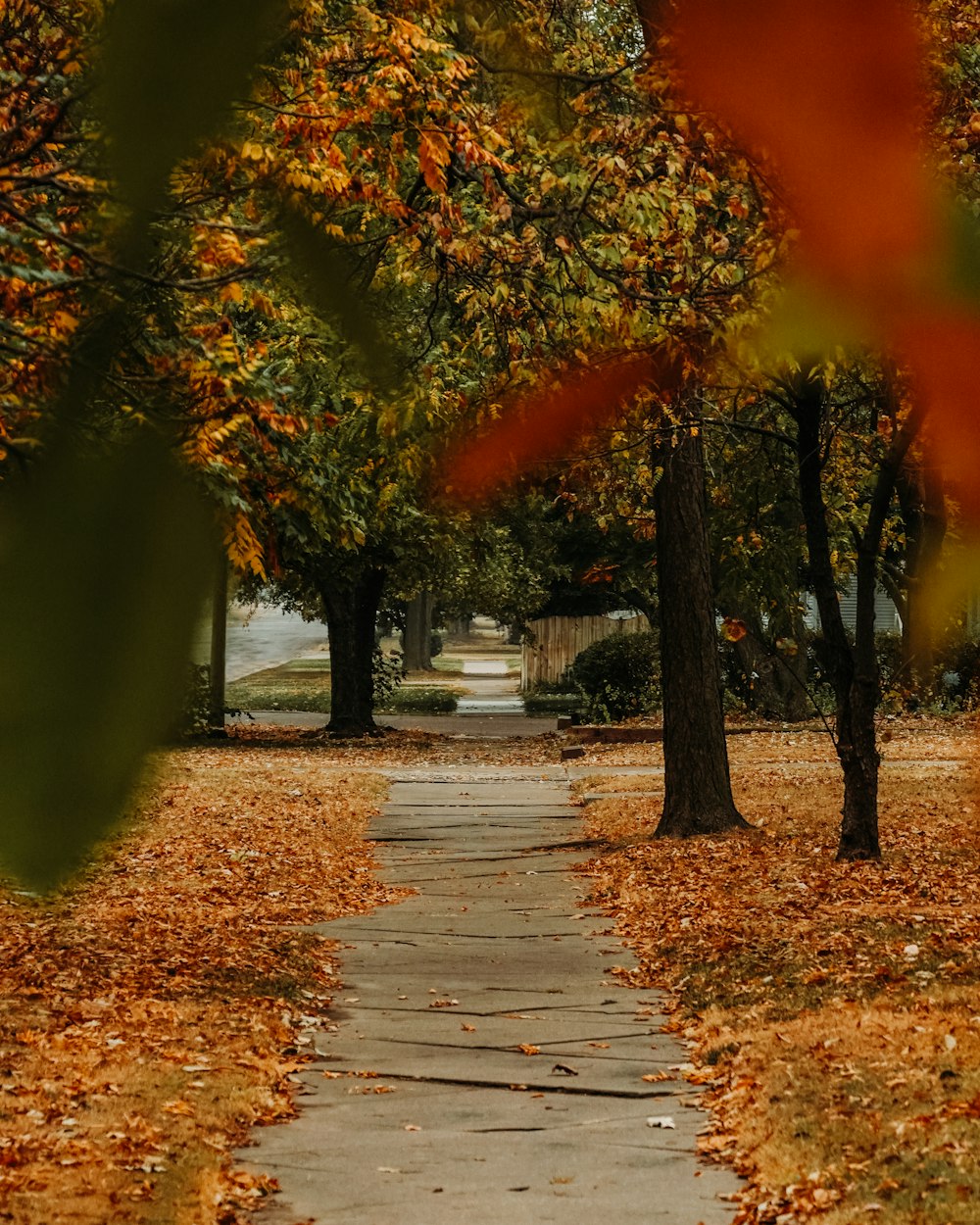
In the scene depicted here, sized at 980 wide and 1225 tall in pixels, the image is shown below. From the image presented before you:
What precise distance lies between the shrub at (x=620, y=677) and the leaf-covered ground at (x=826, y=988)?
1150cm

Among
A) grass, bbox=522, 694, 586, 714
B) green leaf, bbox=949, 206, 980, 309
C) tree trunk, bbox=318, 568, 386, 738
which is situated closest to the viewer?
green leaf, bbox=949, 206, 980, 309

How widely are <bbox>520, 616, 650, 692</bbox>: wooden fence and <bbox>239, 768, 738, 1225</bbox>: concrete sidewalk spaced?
2498cm

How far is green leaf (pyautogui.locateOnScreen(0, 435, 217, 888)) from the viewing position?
0.41 meters

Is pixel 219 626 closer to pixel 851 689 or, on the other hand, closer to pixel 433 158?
pixel 433 158

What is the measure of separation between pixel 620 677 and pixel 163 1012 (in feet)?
62.2

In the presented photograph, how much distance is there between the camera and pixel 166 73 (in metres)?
0.40

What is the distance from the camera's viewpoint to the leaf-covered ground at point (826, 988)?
14.1 ft

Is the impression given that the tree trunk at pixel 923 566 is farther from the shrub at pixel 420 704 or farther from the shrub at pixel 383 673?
the shrub at pixel 420 704

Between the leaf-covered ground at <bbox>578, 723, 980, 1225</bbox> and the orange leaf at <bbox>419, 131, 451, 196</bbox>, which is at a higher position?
the orange leaf at <bbox>419, 131, 451, 196</bbox>

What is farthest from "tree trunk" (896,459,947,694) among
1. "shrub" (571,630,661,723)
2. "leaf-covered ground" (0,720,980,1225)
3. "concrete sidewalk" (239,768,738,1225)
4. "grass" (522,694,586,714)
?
"grass" (522,694,586,714)

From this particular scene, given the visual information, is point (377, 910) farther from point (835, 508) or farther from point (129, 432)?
point (129, 432)

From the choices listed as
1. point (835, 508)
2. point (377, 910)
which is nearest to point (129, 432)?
point (377, 910)

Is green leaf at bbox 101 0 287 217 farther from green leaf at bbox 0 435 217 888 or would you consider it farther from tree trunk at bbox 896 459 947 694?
tree trunk at bbox 896 459 947 694

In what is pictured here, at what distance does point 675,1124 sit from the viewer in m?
5.41
